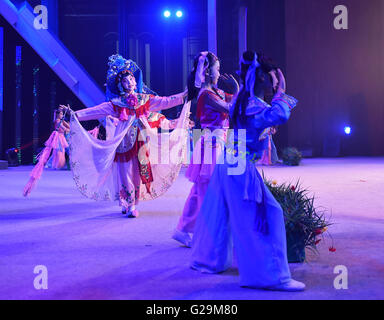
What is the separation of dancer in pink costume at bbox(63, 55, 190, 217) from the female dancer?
2471 millimetres

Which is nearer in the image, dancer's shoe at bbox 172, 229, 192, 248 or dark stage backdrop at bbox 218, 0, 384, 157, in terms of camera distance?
dancer's shoe at bbox 172, 229, 192, 248

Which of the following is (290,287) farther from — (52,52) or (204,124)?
(52,52)

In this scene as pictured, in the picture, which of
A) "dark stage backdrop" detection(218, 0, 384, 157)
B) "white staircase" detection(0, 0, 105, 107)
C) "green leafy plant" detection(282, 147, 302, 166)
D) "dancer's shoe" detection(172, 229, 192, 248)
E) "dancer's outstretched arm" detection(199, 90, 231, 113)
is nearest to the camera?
"dancer's outstretched arm" detection(199, 90, 231, 113)

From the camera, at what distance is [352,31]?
59.9 feet

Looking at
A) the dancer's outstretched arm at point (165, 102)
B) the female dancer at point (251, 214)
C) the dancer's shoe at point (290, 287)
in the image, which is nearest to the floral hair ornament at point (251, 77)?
the female dancer at point (251, 214)

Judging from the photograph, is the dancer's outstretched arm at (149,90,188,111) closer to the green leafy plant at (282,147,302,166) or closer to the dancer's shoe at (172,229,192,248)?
the dancer's shoe at (172,229,192,248)

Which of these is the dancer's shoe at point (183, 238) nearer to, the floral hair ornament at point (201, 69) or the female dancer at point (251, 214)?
the female dancer at point (251, 214)

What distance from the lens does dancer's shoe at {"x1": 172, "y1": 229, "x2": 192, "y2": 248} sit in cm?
411

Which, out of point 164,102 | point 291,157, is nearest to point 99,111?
point 164,102

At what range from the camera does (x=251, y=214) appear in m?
3.04

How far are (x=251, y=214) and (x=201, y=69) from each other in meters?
1.47

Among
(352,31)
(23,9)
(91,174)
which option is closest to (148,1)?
(23,9)

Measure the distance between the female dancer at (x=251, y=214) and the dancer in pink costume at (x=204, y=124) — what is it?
732mm

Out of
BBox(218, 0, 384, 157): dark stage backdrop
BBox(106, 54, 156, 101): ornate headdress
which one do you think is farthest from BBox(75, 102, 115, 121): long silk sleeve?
BBox(218, 0, 384, 157): dark stage backdrop
